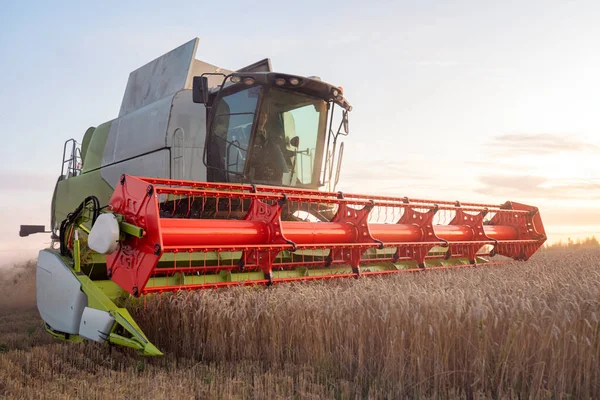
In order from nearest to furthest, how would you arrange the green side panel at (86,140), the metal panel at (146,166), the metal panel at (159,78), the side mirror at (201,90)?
the side mirror at (201,90) → the metal panel at (146,166) → the metal panel at (159,78) → the green side panel at (86,140)

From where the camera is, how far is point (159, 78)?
25.2ft

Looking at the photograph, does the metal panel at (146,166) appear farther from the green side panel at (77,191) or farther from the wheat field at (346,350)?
the wheat field at (346,350)

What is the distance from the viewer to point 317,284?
4582 millimetres

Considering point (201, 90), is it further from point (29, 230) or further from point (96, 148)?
point (29, 230)

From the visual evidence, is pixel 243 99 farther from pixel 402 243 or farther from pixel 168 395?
pixel 168 395

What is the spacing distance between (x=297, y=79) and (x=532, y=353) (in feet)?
13.3

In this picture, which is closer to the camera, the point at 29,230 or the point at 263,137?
the point at 263,137

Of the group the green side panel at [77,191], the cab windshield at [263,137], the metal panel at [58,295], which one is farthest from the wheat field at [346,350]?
the green side panel at [77,191]

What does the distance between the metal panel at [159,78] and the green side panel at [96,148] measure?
1.27ft

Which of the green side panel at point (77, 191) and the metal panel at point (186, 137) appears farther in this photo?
the green side panel at point (77, 191)

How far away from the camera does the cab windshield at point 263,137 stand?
19.2 feet

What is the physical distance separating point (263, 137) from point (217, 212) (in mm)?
1158

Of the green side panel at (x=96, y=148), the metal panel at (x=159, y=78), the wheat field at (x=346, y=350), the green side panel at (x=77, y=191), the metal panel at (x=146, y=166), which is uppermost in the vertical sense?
the metal panel at (x=159, y=78)

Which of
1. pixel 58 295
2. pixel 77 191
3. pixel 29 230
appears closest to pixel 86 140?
pixel 77 191
